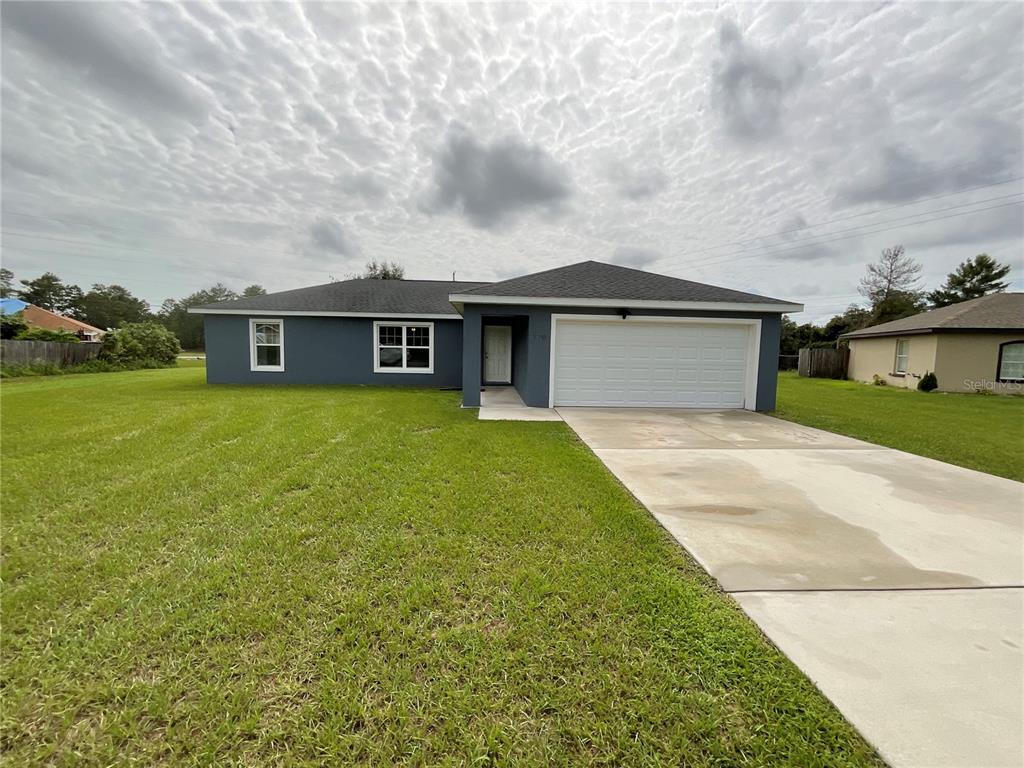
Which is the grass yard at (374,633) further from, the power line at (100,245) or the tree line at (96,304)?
the tree line at (96,304)

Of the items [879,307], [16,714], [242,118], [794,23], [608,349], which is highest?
[794,23]

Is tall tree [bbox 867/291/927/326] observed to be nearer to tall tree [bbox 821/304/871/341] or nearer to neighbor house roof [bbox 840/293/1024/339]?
tall tree [bbox 821/304/871/341]

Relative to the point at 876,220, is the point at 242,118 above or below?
below

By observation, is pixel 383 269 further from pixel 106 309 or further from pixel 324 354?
pixel 106 309

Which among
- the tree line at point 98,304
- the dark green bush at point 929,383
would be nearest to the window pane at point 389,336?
the dark green bush at point 929,383

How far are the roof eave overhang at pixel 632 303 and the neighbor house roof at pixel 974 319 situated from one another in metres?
12.1

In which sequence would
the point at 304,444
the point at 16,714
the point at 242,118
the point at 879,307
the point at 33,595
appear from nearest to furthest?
the point at 16,714 → the point at 33,595 → the point at 304,444 → the point at 242,118 → the point at 879,307

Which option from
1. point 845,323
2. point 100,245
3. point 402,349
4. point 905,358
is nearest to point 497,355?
point 402,349

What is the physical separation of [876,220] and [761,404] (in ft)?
74.3

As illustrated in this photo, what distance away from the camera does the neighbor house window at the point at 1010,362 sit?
15.8 m

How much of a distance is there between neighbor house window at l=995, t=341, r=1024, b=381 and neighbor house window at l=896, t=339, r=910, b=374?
2.64 m

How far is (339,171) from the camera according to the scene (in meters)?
14.9

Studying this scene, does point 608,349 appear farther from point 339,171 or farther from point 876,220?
point 876,220

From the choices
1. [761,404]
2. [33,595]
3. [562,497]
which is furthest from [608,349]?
[33,595]
